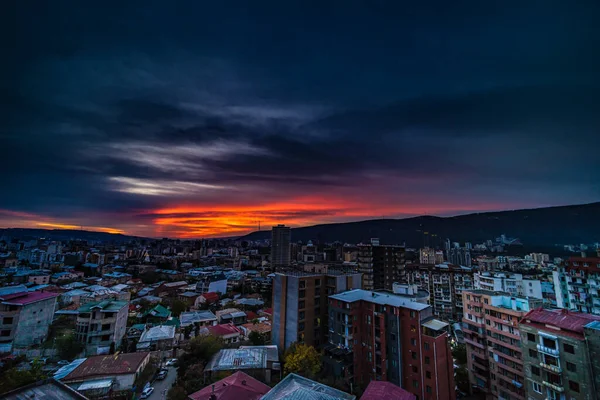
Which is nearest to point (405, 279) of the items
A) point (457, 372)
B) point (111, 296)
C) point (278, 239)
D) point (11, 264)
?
point (457, 372)

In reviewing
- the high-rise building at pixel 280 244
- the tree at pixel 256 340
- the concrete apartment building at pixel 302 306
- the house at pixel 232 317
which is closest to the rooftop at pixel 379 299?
the concrete apartment building at pixel 302 306

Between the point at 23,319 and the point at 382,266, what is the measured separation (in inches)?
1700

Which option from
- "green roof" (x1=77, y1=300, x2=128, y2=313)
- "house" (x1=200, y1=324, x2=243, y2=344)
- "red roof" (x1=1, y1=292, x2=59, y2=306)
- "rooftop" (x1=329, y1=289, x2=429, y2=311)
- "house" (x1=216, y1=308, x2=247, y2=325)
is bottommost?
"house" (x1=216, y1=308, x2=247, y2=325)

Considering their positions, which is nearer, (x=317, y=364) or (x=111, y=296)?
(x=317, y=364)

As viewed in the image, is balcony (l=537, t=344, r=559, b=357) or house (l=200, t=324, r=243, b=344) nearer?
balcony (l=537, t=344, r=559, b=357)

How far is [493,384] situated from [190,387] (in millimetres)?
20532

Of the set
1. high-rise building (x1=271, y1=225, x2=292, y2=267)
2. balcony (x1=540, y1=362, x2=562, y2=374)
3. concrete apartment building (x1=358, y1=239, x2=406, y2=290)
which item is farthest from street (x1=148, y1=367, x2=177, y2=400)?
high-rise building (x1=271, y1=225, x2=292, y2=267)

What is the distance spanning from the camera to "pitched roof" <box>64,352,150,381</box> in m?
16.9

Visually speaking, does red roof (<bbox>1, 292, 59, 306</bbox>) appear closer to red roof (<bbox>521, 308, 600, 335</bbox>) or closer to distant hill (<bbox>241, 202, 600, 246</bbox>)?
red roof (<bbox>521, 308, 600, 335</bbox>)

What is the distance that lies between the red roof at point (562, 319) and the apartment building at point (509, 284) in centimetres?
2235

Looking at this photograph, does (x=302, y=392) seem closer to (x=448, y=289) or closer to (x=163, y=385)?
(x=163, y=385)

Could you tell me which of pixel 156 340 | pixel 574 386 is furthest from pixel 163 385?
pixel 574 386

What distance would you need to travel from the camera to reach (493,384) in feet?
64.6

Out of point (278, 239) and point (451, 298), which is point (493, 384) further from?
point (278, 239)
